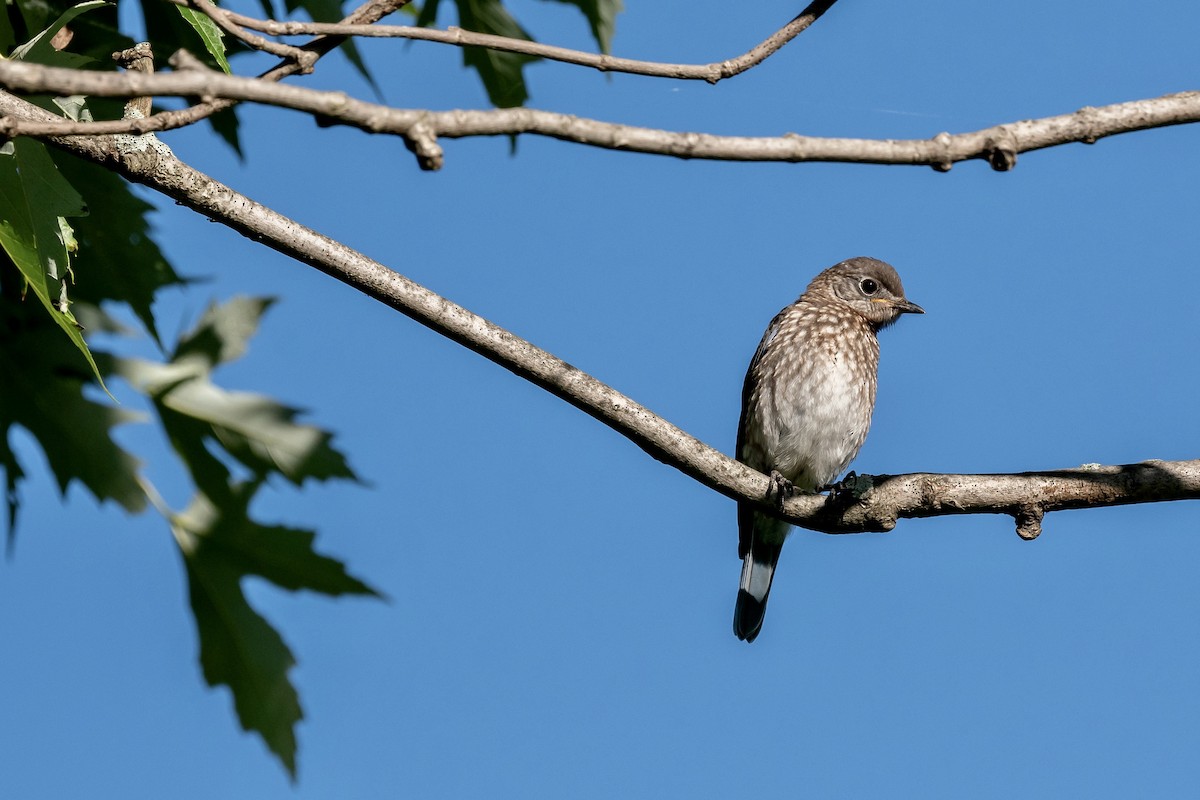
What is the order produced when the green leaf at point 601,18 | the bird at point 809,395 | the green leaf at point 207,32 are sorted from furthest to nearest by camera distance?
the bird at point 809,395
the green leaf at point 601,18
the green leaf at point 207,32

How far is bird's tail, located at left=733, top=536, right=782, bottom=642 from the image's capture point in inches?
301

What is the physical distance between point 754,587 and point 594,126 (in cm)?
570

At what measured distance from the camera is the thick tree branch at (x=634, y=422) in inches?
125

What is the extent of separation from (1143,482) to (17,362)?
11.3 feet

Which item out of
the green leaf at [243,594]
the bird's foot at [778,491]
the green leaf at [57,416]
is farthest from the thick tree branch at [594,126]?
the green leaf at [243,594]

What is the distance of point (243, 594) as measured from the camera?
15.6 ft

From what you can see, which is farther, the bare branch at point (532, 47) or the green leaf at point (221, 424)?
the green leaf at point (221, 424)

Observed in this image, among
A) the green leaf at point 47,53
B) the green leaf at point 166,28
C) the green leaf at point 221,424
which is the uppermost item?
the green leaf at point 166,28

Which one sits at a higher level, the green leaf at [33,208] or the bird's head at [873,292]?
the bird's head at [873,292]

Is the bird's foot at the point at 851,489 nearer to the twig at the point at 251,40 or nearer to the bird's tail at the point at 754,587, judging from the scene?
the twig at the point at 251,40

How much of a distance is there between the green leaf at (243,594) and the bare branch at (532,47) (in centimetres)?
237

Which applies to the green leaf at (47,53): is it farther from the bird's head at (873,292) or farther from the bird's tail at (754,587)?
the bird's head at (873,292)

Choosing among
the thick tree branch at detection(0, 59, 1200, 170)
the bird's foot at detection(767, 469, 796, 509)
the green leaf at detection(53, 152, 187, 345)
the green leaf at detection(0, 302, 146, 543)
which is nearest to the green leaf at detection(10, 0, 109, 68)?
the thick tree branch at detection(0, 59, 1200, 170)

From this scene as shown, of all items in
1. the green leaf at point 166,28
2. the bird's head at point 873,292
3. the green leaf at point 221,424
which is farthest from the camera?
the bird's head at point 873,292
